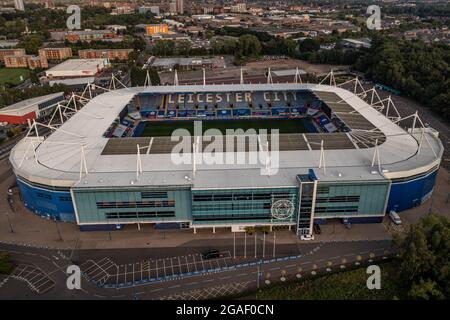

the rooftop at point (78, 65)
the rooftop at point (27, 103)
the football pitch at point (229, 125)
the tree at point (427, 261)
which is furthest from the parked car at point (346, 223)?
the rooftop at point (78, 65)

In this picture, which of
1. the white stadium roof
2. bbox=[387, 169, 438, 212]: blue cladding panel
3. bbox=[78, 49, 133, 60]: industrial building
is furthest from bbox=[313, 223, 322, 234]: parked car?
bbox=[78, 49, 133, 60]: industrial building

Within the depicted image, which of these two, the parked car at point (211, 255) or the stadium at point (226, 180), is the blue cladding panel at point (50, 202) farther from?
the parked car at point (211, 255)

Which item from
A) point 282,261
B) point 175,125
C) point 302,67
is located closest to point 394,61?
point 302,67

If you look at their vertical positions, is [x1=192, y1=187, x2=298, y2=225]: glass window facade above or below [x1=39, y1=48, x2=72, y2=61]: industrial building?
below

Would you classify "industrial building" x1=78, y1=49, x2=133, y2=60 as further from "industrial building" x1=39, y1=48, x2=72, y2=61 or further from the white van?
the white van

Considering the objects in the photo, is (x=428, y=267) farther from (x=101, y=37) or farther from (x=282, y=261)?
(x=101, y=37)

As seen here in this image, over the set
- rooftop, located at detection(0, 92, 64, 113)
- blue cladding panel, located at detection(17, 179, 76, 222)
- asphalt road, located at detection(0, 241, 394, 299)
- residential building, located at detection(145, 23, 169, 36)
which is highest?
residential building, located at detection(145, 23, 169, 36)
